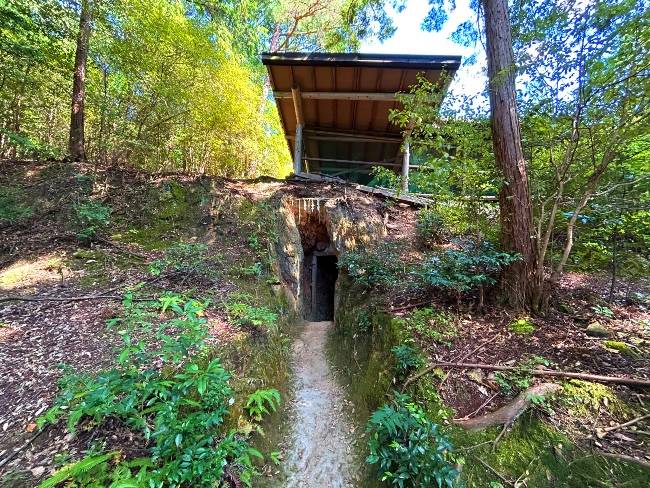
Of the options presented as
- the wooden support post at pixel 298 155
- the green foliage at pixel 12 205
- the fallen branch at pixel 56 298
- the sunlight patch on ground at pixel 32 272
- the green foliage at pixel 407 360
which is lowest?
the green foliage at pixel 407 360

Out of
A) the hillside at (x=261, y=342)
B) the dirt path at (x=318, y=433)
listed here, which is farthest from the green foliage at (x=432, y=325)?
the dirt path at (x=318, y=433)

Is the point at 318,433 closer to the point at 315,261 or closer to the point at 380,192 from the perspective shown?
the point at 315,261

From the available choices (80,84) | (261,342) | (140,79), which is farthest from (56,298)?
(80,84)

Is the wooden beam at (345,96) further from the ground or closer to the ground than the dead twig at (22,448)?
further from the ground

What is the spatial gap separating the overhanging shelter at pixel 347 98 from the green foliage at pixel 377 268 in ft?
8.40

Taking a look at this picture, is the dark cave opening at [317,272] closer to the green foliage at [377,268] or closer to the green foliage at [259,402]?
the green foliage at [377,268]

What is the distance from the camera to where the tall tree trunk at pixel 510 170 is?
305 centimetres

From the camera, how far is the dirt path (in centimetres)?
261

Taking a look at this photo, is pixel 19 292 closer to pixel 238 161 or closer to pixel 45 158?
pixel 45 158

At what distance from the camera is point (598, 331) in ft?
8.65

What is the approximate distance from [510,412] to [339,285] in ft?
13.0

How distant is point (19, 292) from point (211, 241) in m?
2.70

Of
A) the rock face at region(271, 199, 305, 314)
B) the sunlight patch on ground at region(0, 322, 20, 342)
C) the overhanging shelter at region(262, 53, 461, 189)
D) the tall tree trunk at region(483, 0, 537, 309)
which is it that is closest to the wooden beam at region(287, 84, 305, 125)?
the overhanging shelter at region(262, 53, 461, 189)

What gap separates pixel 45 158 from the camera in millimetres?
6477
